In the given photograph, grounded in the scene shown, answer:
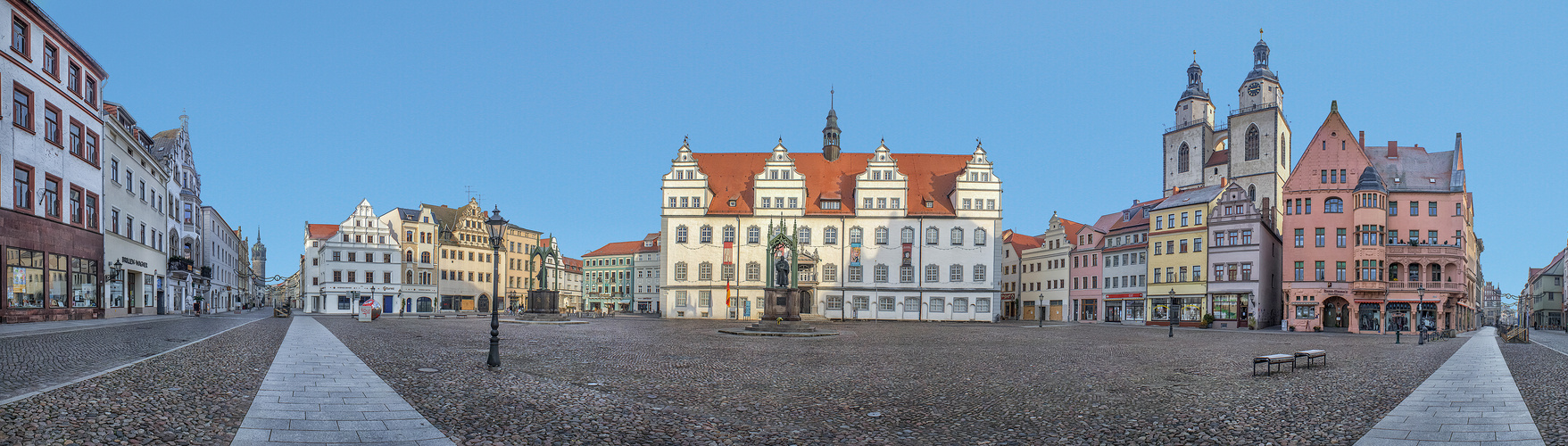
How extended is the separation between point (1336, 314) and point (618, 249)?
98.7 metres

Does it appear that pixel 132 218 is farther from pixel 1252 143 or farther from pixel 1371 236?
pixel 1252 143

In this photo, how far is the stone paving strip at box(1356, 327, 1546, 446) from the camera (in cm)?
898

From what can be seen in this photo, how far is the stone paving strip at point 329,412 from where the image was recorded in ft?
25.2

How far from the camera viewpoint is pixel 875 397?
1191 centimetres

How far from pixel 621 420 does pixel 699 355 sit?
1032 cm

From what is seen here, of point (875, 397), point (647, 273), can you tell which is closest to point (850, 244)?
point (875, 397)

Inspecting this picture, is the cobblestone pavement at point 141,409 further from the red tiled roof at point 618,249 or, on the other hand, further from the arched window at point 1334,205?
the red tiled roof at point 618,249

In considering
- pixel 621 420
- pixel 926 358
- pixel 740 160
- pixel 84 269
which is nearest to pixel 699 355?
pixel 926 358

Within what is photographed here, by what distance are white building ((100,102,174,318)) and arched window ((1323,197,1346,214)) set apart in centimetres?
6958

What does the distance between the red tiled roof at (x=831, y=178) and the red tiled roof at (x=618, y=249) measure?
57.2m

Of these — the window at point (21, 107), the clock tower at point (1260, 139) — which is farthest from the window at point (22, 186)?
the clock tower at point (1260, 139)

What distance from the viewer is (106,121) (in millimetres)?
37750

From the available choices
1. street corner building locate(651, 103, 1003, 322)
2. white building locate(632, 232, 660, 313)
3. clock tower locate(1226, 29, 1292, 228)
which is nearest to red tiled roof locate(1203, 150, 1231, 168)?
clock tower locate(1226, 29, 1292, 228)

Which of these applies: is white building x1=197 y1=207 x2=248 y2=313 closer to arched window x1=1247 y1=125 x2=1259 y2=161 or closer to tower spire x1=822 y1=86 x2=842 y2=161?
tower spire x1=822 y1=86 x2=842 y2=161
